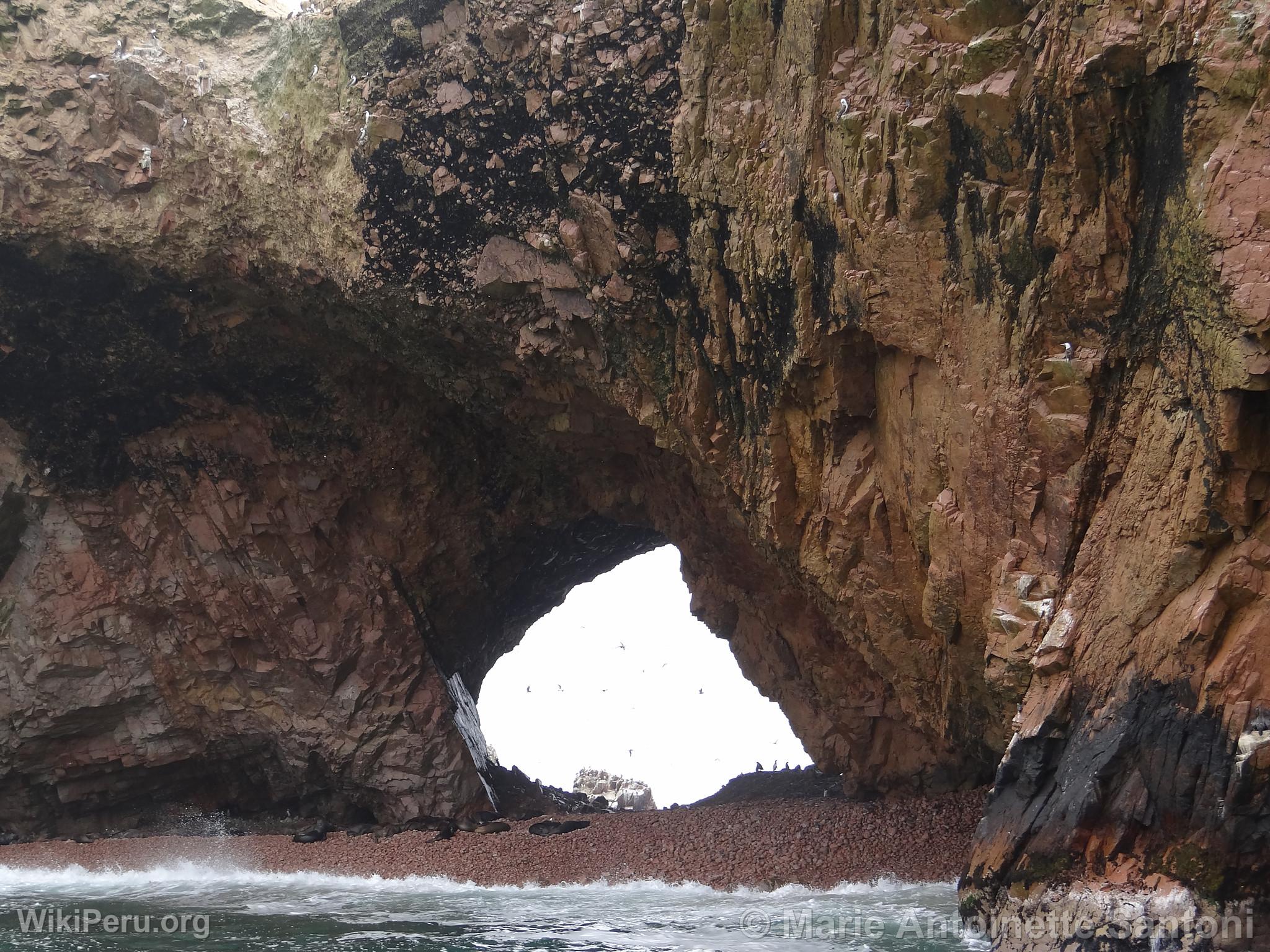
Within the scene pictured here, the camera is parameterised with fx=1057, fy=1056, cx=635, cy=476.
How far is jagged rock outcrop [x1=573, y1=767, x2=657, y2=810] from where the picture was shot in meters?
21.8

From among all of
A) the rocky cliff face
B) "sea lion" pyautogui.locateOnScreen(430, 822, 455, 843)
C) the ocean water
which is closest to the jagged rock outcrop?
the rocky cliff face

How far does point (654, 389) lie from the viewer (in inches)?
384

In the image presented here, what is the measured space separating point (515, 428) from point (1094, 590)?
308 inches

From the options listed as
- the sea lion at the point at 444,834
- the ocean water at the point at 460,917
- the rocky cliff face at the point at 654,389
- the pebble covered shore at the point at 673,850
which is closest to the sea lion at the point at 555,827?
the pebble covered shore at the point at 673,850

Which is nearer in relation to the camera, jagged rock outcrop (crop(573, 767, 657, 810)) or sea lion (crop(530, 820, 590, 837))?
sea lion (crop(530, 820, 590, 837))

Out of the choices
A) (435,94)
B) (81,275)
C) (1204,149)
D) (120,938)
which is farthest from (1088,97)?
(81,275)

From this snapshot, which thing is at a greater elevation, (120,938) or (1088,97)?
(1088,97)

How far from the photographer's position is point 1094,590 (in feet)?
19.5

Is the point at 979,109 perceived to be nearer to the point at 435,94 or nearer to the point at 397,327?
the point at 435,94

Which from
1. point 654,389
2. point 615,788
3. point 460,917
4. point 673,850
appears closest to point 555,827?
point 673,850

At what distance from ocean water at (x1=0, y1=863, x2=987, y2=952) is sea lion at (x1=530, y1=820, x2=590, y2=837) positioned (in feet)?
3.82

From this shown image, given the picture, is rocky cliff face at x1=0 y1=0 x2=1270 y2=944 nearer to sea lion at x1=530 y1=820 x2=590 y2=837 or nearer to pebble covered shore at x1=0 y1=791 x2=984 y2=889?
pebble covered shore at x1=0 y1=791 x2=984 y2=889

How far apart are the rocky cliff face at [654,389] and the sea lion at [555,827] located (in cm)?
166

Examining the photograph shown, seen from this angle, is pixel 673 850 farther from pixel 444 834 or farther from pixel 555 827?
pixel 444 834
